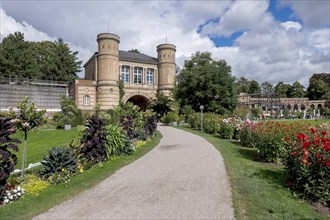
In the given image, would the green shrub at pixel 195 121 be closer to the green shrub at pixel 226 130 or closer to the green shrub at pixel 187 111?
the green shrub at pixel 187 111

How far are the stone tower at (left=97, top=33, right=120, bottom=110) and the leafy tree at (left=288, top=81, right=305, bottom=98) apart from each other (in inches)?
2649

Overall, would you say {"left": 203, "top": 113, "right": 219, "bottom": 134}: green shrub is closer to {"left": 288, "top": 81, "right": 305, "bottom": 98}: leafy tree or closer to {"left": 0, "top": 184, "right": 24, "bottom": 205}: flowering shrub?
{"left": 0, "top": 184, "right": 24, "bottom": 205}: flowering shrub

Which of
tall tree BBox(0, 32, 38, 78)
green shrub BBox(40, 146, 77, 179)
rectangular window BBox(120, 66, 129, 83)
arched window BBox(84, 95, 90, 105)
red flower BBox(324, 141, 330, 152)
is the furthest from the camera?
tall tree BBox(0, 32, 38, 78)

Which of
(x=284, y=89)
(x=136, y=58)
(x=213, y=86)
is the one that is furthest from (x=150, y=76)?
(x=284, y=89)

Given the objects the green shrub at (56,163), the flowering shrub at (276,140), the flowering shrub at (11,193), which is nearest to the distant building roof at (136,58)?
the flowering shrub at (276,140)

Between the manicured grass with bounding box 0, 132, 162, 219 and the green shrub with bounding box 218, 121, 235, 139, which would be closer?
the manicured grass with bounding box 0, 132, 162, 219

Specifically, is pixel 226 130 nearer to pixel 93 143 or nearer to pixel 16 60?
pixel 93 143

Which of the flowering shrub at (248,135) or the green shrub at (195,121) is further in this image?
the green shrub at (195,121)

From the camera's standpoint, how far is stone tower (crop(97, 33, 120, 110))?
36.3m

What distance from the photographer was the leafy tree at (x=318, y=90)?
7262 cm

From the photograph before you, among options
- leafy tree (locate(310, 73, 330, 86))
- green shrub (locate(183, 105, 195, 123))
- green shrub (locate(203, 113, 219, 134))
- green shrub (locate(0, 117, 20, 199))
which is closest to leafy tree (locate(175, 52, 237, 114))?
green shrub (locate(183, 105, 195, 123))

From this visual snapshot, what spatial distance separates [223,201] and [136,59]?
38.3m

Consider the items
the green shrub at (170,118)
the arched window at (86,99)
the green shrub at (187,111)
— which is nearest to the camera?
the green shrub at (170,118)

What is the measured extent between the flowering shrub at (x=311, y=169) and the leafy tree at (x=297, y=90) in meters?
85.9
